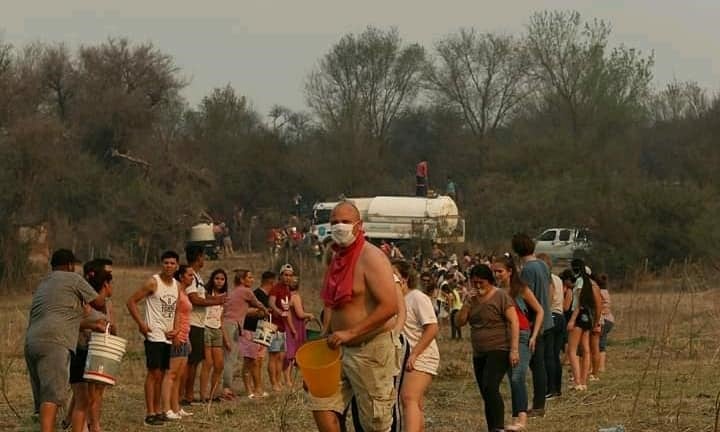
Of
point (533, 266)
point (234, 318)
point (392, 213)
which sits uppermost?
point (392, 213)

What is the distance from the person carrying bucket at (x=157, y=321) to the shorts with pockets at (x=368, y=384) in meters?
4.20

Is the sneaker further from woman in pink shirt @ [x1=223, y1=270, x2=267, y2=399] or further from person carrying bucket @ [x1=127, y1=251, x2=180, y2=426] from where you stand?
woman in pink shirt @ [x1=223, y1=270, x2=267, y2=399]

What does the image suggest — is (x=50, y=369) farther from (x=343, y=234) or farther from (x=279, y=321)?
(x=279, y=321)

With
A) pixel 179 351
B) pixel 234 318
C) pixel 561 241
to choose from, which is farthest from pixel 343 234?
pixel 561 241

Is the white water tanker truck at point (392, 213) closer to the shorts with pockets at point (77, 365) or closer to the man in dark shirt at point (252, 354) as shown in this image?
the man in dark shirt at point (252, 354)

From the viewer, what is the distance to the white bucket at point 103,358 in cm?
1026

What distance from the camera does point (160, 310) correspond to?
38.9 ft

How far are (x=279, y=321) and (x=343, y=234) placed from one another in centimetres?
742

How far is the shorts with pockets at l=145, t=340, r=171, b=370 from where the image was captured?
12.0m

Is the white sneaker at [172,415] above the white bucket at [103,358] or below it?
below

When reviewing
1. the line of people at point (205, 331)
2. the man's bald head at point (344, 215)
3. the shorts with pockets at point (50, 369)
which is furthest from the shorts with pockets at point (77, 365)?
the man's bald head at point (344, 215)

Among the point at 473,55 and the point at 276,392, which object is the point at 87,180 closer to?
the point at 473,55

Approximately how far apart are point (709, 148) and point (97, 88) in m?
27.6

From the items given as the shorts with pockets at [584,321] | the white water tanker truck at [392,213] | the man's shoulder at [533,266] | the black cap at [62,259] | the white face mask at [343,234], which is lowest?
the shorts with pockets at [584,321]
